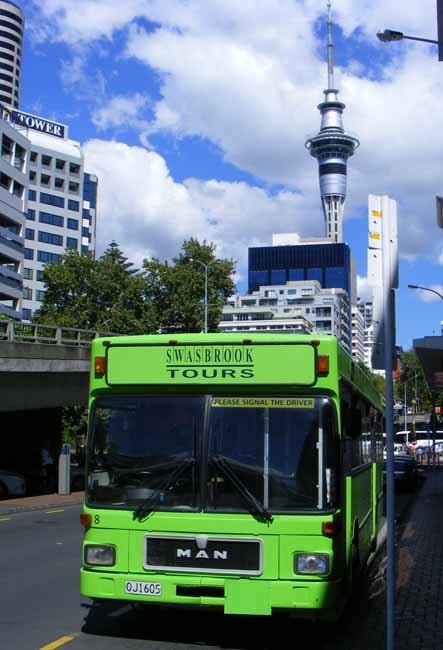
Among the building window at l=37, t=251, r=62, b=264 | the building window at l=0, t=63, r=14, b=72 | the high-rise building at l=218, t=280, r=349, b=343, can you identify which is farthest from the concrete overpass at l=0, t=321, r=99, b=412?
the building window at l=0, t=63, r=14, b=72

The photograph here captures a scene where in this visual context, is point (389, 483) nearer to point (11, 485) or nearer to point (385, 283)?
point (385, 283)

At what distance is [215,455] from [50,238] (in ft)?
381

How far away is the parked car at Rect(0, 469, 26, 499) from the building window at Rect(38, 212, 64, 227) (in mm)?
93108

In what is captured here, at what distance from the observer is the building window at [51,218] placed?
11885 cm

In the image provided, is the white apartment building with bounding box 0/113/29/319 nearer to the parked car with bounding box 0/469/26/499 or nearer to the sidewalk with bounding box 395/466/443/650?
the parked car with bounding box 0/469/26/499

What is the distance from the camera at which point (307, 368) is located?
7289 millimetres

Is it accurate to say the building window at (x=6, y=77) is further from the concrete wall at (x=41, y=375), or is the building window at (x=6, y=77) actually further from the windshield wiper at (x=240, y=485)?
the windshield wiper at (x=240, y=485)

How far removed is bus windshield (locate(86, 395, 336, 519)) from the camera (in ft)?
23.4

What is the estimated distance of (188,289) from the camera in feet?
207

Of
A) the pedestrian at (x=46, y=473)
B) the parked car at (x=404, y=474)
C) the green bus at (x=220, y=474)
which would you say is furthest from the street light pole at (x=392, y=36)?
the pedestrian at (x=46, y=473)

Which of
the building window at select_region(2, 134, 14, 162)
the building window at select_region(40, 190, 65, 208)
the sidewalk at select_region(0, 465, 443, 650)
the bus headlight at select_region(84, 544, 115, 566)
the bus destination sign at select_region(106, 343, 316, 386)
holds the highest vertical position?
the building window at select_region(40, 190, 65, 208)

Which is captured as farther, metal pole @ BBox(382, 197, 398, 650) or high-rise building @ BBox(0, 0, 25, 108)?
Result: high-rise building @ BBox(0, 0, 25, 108)

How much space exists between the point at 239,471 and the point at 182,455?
538 millimetres

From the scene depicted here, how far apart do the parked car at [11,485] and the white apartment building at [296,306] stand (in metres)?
135
